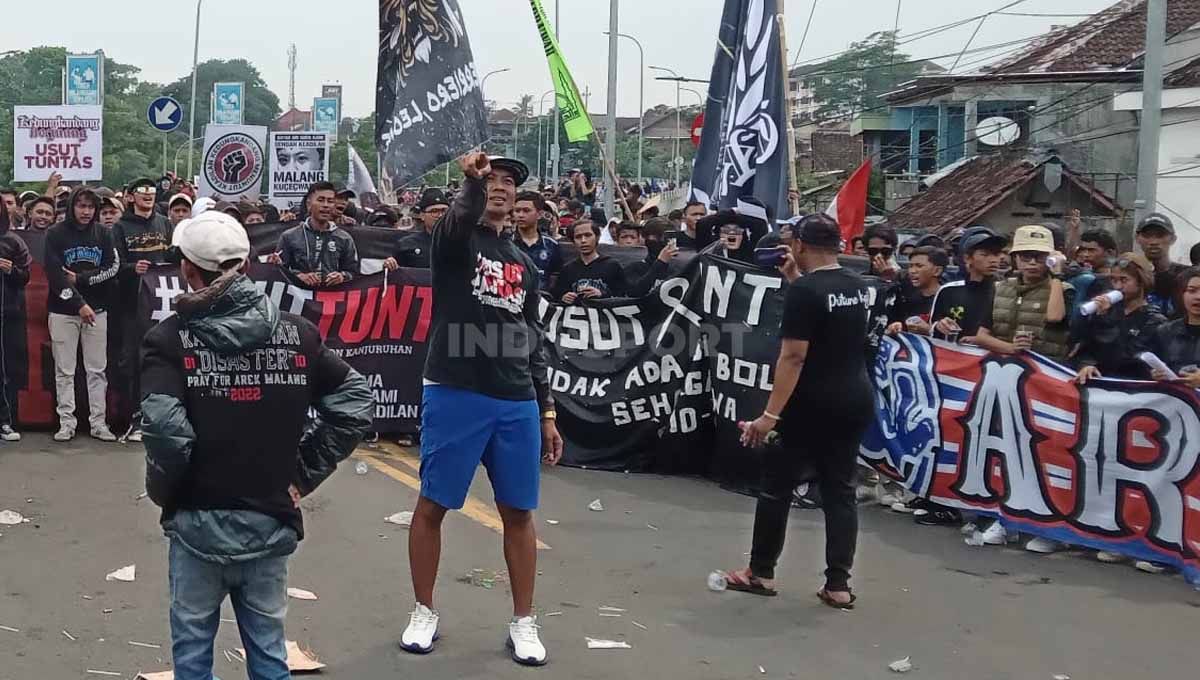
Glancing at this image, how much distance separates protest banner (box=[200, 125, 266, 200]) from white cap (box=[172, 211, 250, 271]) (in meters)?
12.9

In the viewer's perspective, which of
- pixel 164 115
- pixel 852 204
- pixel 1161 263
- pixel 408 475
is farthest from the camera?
pixel 164 115

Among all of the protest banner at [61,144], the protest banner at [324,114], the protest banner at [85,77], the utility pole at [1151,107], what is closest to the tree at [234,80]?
the protest banner at [324,114]

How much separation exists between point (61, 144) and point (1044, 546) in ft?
47.2

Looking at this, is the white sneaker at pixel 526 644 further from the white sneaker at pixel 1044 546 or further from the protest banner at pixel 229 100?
the protest banner at pixel 229 100

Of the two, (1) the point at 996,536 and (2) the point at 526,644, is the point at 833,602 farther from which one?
(1) the point at 996,536

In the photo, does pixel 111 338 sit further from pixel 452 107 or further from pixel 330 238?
pixel 452 107

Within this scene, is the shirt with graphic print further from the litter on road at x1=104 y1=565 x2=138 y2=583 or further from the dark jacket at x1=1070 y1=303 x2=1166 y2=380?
the dark jacket at x1=1070 y1=303 x2=1166 y2=380

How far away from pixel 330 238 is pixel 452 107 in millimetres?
1788

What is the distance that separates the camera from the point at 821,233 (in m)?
6.49

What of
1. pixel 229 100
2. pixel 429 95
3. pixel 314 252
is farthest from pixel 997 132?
pixel 314 252

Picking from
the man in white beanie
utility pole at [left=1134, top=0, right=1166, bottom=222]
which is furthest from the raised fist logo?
the man in white beanie

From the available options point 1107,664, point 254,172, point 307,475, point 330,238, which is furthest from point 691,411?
point 254,172

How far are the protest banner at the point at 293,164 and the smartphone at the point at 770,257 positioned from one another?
9843mm

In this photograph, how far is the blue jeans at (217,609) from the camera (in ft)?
13.4
